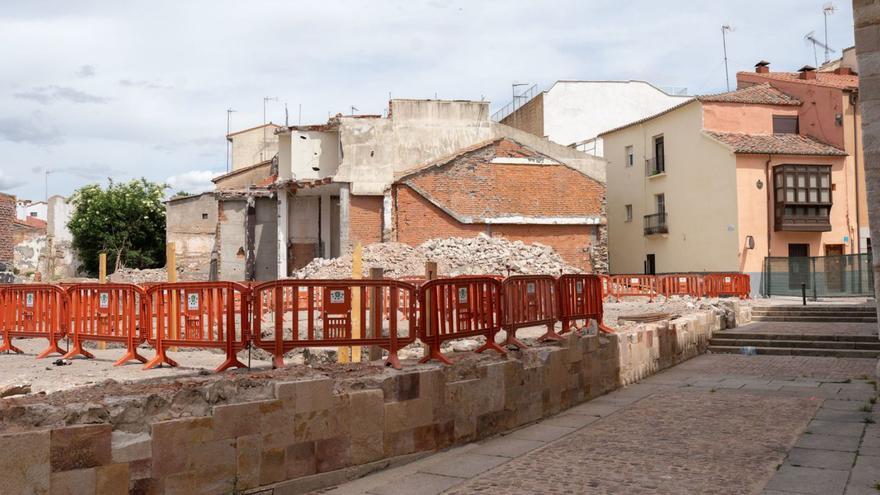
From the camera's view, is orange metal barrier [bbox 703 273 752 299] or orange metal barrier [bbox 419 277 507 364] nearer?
orange metal barrier [bbox 419 277 507 364]

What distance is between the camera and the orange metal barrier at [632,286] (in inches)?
1031

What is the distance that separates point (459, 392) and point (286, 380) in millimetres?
2033

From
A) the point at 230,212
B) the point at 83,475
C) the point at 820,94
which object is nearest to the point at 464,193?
the point at 230,212

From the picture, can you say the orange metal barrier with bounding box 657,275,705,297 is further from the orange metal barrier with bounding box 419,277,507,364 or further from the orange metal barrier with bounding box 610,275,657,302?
the orange metal barrier with bounding box 419,277,507,364

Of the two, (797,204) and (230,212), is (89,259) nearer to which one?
(230,212)

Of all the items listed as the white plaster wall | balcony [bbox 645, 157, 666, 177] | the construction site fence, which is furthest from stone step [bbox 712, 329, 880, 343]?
the white plaster wall

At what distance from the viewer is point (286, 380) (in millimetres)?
5672

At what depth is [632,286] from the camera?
1041 inches

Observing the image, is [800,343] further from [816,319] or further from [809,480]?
[809,480]

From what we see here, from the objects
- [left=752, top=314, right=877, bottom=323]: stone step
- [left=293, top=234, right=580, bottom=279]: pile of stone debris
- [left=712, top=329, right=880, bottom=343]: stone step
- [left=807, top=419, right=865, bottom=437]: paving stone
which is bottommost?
[left=807, top=419, right=865, bottom=437]: paving stone

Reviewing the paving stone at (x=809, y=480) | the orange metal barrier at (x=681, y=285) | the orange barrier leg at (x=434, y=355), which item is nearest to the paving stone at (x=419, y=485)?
the orange barrier leg at (x=434, y=355)

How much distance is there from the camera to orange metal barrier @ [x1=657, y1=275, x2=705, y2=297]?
83.5ft

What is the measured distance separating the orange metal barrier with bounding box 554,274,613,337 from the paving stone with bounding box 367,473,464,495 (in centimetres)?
436

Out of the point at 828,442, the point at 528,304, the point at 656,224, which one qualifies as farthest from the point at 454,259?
the point at 828,442
